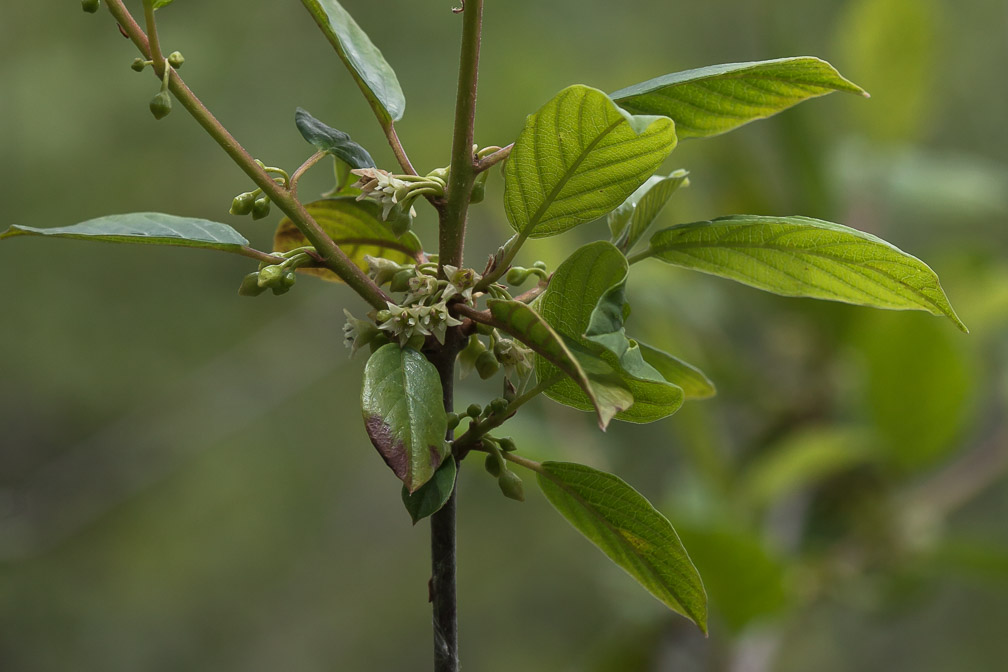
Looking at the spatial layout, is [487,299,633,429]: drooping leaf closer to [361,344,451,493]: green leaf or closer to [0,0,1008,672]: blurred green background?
[361,344,451,493]: green leaf

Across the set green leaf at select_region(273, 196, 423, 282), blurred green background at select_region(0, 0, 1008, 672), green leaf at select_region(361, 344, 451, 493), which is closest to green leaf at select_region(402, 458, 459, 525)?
green leaf at select_region(361, 344, 451, 493)

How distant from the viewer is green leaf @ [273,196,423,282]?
430 millimetres

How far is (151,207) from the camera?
2.78 meters

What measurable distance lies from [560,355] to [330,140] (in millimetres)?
138

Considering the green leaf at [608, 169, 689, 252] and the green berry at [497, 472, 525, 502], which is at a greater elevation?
the green leaf at [608, 169, 689, 252]

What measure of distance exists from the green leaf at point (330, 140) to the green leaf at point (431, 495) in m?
0.13

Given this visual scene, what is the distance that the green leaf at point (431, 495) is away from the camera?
0.33 m

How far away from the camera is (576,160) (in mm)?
344

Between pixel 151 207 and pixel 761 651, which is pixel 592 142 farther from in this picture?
pixel 151 207

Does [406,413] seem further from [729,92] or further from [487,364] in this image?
[729,92]

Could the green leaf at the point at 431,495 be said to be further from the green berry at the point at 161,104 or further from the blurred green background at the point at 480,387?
the blurred green background at the point at 480,387

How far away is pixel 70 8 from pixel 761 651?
2.67 meters

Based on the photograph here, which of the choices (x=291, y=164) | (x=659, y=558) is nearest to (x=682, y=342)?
(x=659, y=558)

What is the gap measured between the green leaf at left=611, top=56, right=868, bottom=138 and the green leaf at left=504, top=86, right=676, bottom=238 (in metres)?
0.04
